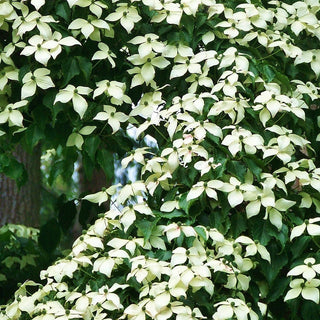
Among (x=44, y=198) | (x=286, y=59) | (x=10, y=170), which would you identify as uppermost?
(x=286, y=59)

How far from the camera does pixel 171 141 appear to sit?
313 cm

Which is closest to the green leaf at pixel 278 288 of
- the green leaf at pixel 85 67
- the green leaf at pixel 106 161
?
the green leaf at pixel 106 161

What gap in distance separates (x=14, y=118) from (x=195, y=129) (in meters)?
0.68

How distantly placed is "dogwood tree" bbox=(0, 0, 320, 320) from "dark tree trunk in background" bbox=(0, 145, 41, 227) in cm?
195

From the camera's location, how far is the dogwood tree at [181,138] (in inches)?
112

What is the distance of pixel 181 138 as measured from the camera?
309cm

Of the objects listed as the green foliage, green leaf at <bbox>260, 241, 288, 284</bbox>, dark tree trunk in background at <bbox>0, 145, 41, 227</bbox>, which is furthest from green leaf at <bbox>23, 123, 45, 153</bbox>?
dark tree trunk in background at <bbox>0, 145, 41, 227</bbox>

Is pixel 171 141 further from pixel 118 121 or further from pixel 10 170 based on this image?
pixel 10 170

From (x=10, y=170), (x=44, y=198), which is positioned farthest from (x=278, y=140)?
(x=44, y=198)

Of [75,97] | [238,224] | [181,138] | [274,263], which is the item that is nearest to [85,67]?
[75,97]

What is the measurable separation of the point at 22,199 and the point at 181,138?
100 inches

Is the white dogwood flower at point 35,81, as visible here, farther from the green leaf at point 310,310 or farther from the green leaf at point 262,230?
the green leaf at point 310,310

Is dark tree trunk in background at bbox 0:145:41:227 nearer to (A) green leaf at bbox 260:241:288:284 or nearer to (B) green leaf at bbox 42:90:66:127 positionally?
(B) green leaf at bbox 42:90:66:127

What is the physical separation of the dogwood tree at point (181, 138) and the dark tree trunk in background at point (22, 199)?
195 cm
